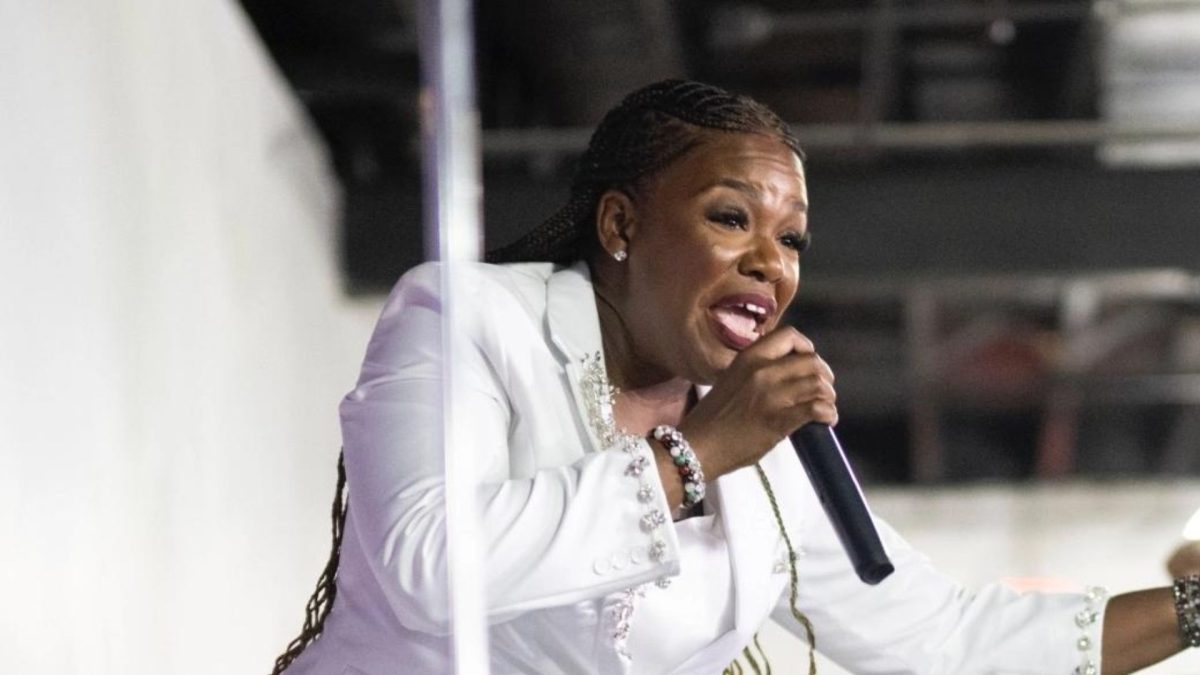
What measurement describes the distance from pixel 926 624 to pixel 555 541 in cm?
38

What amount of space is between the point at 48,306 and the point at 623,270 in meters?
0.80

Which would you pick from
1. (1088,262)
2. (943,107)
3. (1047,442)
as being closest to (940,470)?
(1047,442)

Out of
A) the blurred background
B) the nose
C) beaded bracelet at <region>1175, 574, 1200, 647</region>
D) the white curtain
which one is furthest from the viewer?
the blurred background

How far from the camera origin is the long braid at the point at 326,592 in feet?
4.01

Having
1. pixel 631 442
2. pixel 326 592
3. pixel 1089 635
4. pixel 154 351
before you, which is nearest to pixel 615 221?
pixel 631 442

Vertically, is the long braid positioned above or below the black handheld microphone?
A: below

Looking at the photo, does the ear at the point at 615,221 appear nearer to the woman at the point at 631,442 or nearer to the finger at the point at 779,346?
the woman at the point at 631,442

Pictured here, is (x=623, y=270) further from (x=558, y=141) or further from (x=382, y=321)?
(x=558, y=141)

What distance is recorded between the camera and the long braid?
1223 mm

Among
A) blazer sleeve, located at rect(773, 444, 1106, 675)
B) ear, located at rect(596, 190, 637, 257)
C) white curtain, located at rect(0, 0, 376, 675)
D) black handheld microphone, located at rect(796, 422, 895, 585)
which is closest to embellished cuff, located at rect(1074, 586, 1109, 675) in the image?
blazer sleeve, located at rect(773, 444, 1106, 675)

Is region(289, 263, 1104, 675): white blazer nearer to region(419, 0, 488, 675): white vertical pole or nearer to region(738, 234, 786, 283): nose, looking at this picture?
region(419, 0, 488, 675): white vertical pole

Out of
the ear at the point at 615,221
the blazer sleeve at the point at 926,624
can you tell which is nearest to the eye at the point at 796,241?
the ear at the point at 615,221

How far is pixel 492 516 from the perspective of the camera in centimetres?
107

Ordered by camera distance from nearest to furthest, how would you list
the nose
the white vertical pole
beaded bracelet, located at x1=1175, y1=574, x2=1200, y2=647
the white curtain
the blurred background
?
the white vertical pole, the nose, beaded bracelet, located at x1=1175, y1=574, x2=1200, y2=647, the white curtain, the blurred background
